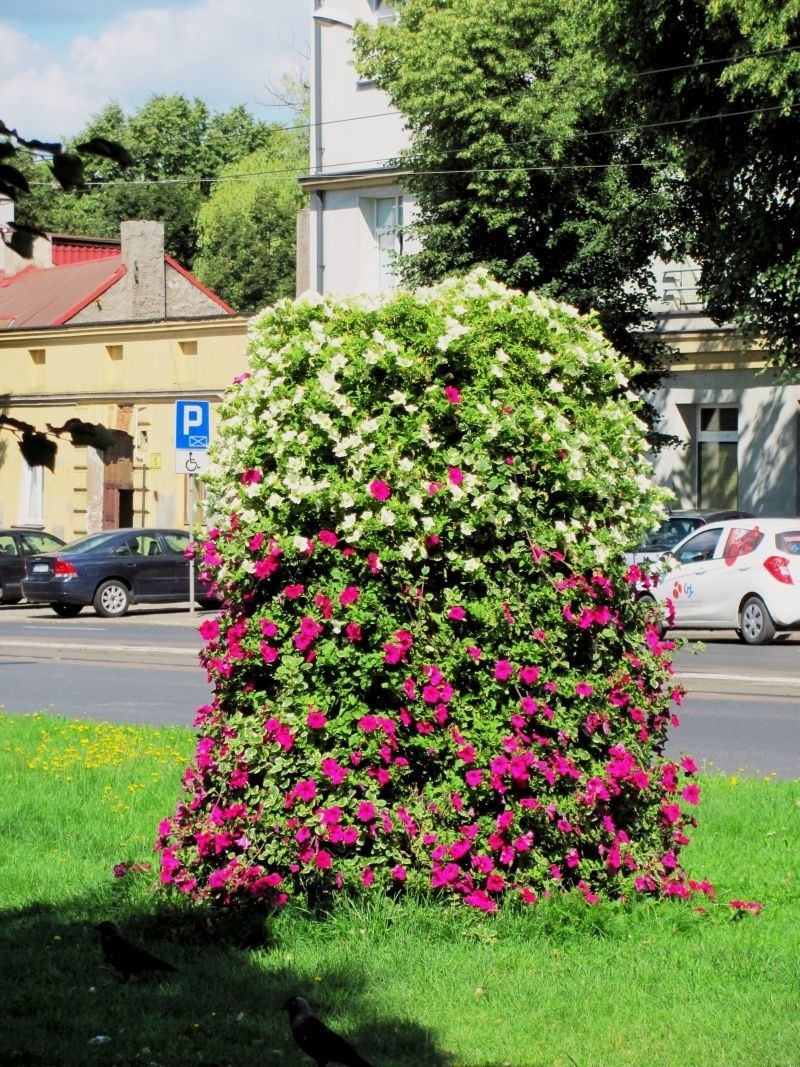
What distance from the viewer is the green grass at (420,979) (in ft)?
16.0

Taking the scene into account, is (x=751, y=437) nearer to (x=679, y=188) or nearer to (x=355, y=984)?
(x=679, y=188)

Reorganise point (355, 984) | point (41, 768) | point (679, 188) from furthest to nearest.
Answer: point (679, 188), point (41, 768), point (355, 984)

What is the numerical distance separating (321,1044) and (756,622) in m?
18.3

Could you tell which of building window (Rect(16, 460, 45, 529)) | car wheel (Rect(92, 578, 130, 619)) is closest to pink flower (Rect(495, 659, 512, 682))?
car wheel (Rect(92, 578, 130, 619))

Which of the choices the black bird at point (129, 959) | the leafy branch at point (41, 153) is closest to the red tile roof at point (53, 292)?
the black bird at point (129, 959)

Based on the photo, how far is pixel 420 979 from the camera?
5.59 metres

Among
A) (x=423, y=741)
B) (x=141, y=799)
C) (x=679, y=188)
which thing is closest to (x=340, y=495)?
(x=423, y=741)

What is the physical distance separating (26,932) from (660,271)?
3044cm

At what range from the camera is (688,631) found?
24031mm

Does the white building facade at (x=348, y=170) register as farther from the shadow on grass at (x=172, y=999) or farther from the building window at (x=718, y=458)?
the shadow on grass at (x=172, y=999)

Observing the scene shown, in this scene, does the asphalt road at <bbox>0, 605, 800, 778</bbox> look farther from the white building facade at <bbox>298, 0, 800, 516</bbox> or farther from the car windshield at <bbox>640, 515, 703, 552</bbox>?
the white building facade at <bbox>298, 0, 800, 516</bbox>

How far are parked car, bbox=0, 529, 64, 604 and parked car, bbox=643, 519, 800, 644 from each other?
15.4 m

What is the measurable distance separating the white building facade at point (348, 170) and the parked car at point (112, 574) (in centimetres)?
1074

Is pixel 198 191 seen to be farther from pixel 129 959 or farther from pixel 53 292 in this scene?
pixel 129 959
